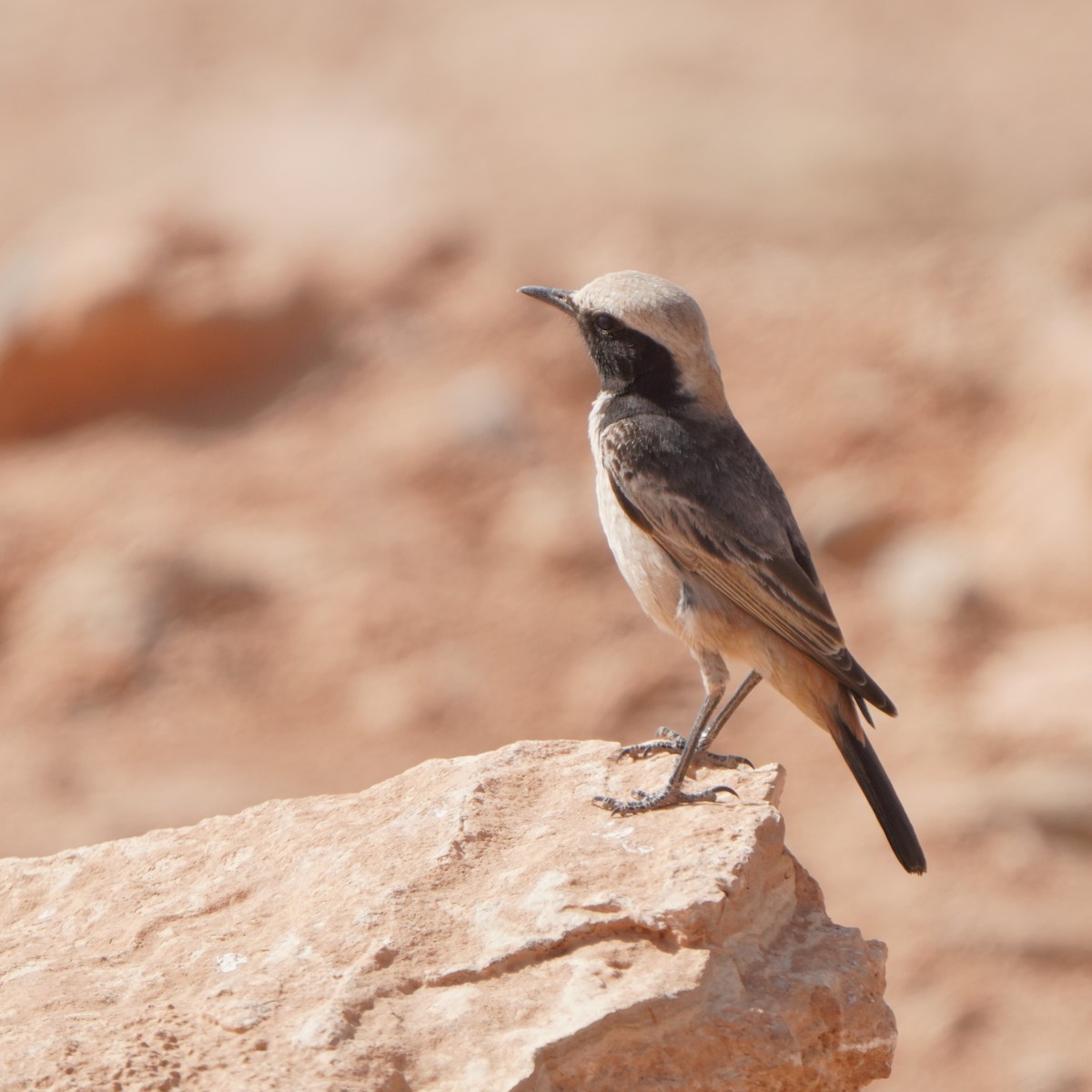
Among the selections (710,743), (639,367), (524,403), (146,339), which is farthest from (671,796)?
(146,339)

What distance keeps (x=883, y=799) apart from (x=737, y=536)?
3.99 feet

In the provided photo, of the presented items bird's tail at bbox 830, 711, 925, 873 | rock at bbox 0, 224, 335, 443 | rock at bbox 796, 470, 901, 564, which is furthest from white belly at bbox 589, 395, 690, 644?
rock at bbox 0, 224, 335, 443

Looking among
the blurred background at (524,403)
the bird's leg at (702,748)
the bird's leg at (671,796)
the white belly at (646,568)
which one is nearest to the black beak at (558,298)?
the white belly at (646,568)

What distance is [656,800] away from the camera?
5.78 m

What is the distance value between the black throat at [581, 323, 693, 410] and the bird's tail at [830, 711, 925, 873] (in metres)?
1.68

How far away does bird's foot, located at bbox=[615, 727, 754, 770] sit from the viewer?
6309 millimetres

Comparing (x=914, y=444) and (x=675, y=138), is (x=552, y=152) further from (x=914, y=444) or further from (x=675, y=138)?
(x=914, y=444)

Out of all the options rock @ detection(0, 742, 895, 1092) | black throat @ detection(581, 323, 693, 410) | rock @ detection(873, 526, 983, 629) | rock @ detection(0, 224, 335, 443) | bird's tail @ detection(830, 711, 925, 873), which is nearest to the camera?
rock @ detection(0, 742, 895, 1092)

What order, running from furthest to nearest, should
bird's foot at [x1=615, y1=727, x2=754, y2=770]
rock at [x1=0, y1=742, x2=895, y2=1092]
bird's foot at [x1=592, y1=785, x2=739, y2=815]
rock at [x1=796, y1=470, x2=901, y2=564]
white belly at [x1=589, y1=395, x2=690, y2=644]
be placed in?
rock at [x1=796, y1=470, x2=901, y2=564] → white belly at [x1=589, y1=395, x2=690, y2=644] → bird's foot at [x1=615, y1=727, x2=754, y2=770] → bird's foot at [x1=592, y1=785, x2=739, y2=815] → rock at [x1=0, y1=742, x2=895, y2=1092]

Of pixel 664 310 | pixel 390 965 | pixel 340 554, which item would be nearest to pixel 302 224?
pixel 340 554

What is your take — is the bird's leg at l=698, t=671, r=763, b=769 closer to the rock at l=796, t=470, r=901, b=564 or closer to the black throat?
the black throat

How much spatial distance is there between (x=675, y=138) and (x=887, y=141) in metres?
2.36

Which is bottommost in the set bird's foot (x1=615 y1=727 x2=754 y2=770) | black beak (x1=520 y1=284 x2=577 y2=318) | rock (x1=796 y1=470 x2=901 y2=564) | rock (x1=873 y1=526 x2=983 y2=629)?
rock (x1=873 y1=526 x2=983 y2=629)

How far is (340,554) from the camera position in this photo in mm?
14234
